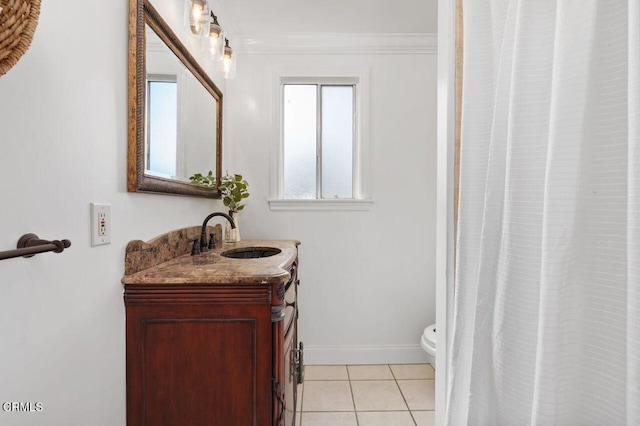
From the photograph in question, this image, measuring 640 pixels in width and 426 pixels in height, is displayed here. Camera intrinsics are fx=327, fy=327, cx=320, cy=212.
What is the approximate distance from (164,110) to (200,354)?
1.02 meters

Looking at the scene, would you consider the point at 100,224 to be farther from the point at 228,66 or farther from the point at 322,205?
the point at 322,205

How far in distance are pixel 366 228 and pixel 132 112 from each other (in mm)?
1797

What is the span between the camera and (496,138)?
0.75m

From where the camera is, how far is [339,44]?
2523mm

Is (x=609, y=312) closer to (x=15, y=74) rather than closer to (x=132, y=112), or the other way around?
(x=15, y=74)

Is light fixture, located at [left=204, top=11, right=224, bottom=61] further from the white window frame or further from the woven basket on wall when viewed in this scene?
the woven basket on wall

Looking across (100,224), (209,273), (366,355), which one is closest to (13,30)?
(100,224)

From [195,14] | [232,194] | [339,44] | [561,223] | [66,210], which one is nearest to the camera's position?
[561,223]

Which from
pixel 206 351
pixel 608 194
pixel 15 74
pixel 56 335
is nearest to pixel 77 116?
pixel 15 74

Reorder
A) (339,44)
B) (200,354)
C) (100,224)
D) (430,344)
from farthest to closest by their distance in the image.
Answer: (339,44), (430,344), (200,354), (100,224)

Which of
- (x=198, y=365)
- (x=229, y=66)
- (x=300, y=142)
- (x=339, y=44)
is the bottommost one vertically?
(x=198, y=365)

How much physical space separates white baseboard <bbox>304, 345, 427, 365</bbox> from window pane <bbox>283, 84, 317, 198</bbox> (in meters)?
1.21

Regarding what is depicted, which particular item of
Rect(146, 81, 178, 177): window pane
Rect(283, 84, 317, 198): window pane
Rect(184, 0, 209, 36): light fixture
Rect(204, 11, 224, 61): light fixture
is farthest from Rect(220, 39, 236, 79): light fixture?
Rect(283, 84, 317, 198): window pane

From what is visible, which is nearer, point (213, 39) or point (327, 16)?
point (213, 39)
